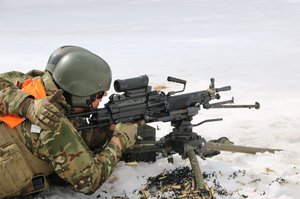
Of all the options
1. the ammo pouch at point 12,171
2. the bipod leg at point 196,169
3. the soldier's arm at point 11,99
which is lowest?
the bipod leg at point 196,169

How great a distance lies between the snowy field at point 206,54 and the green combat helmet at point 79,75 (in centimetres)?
105

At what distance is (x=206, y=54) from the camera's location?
39.7 ft

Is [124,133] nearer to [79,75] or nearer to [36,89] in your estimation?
[79,75]

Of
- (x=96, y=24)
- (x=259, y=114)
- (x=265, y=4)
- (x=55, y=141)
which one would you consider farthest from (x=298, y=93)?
(x=265, y=4)

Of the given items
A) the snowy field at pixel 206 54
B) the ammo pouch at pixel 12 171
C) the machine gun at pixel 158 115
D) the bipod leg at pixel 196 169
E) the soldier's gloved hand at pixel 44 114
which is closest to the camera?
the soldier's gloved hand at pixel 44 114

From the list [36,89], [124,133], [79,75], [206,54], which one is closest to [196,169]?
[124,133]

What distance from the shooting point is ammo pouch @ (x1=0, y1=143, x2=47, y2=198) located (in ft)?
12.2

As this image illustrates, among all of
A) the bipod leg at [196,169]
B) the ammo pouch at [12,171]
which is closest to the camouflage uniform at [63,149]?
→ the ammo pouch at [12,171]

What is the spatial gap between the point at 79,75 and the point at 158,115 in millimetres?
952

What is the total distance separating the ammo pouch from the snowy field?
0.62m

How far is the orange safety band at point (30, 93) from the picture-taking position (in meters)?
3.74

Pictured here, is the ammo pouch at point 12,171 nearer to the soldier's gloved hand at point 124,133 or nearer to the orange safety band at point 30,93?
the orange safety band at point 30,93

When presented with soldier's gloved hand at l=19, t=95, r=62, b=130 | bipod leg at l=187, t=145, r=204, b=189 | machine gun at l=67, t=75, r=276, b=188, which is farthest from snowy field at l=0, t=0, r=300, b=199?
soldier's gloved hand at l=19, t=95, r=62, b=130

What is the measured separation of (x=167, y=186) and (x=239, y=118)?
2.52m
